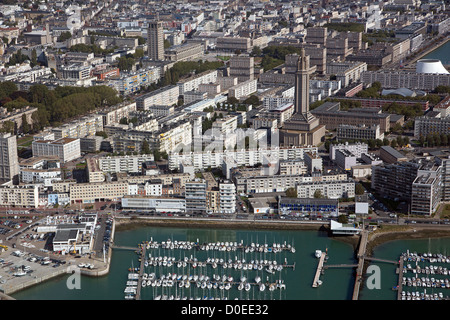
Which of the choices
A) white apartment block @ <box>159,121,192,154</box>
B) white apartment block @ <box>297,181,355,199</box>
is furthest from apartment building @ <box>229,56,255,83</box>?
white apartment block @ <box>297,181,355,199</box>

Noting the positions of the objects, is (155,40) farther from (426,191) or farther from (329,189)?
(426,191)

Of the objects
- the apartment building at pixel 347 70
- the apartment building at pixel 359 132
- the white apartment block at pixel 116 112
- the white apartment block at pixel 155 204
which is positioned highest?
the apartment building at pixel 347 70

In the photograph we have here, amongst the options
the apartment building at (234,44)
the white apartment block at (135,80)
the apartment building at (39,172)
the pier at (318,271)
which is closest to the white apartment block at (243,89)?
the white apartment block at (135,80)

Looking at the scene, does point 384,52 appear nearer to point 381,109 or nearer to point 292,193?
point 381,109

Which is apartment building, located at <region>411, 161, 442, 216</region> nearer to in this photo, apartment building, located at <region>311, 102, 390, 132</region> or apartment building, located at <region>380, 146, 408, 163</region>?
apartment building, located at <region>380, 146, 408, 163</region>

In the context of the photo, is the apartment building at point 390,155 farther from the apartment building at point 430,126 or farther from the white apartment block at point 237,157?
the apartment building at point 430,126

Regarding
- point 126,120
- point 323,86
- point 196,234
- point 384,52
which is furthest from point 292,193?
point 384,52
